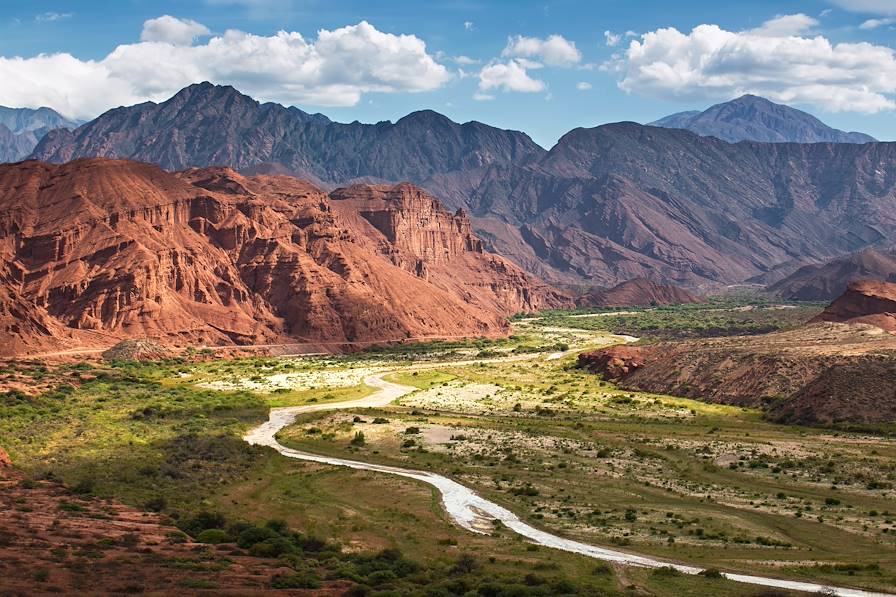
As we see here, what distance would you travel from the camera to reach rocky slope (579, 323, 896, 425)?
99875 mm

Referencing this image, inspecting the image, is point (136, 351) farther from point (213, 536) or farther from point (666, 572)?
point (666, 572)

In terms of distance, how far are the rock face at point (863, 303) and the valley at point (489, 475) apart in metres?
62.4

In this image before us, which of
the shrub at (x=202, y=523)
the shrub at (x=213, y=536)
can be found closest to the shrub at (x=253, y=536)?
the shrub at (x=213, y=536)

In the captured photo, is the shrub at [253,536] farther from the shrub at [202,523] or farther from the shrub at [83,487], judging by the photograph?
the shrub at [83,487]

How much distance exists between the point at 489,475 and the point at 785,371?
57.3m

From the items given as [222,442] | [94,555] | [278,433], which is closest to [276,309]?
[278,433]

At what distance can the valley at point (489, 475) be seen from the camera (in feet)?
159

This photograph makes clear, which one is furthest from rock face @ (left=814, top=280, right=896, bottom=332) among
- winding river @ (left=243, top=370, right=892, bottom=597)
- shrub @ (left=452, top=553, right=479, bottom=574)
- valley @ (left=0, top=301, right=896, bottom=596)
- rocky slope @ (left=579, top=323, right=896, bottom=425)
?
shrub @ (left=452, top=553, right=479, bottom=574)

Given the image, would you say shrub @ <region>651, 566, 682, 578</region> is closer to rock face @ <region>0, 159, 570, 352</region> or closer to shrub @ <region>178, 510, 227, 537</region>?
shrub @ <region>178, 510, 227, 537</region>

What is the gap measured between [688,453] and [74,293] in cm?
11383

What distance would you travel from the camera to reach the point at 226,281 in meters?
188

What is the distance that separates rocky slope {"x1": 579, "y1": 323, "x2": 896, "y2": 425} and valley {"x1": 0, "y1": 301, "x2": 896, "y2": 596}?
4.09m

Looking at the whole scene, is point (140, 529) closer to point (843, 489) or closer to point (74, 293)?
point (843, 489)

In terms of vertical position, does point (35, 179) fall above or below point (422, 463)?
above
